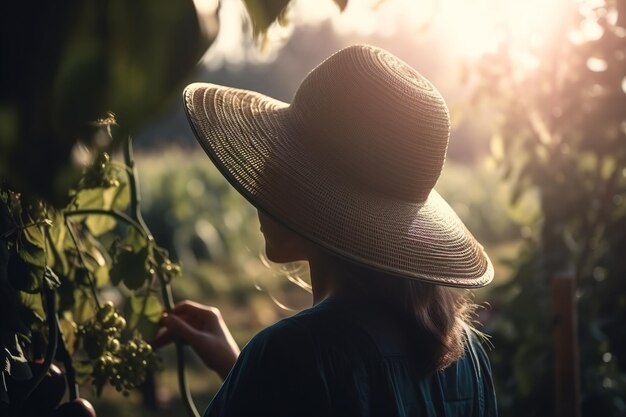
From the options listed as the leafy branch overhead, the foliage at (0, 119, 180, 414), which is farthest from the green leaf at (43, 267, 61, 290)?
the leafy branch overhead

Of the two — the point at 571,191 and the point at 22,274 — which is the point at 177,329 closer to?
the point at 22,274

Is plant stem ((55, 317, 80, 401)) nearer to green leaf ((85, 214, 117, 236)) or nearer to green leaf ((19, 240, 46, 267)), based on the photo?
green leaf ((19, 240, 46, 267))

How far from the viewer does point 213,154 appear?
1528 millimetres

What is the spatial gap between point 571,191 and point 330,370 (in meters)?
2.52

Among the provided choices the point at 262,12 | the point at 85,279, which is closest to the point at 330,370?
the point at 85,279

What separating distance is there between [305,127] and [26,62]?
1137 millimetres

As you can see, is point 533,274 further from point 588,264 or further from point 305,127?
point 305,127

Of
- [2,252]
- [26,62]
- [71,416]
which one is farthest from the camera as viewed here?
[71,416]

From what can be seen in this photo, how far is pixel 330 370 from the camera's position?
1386 mm

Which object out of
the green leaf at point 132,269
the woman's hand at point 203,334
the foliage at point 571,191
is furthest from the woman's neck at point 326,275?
the foliage at point 571,191

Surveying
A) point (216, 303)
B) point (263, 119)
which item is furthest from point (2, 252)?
point (216, 303)

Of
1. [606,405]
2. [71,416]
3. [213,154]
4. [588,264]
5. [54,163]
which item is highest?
[54,163]

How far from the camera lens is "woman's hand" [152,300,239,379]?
1717 millimetres

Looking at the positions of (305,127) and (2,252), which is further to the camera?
(305,127)
